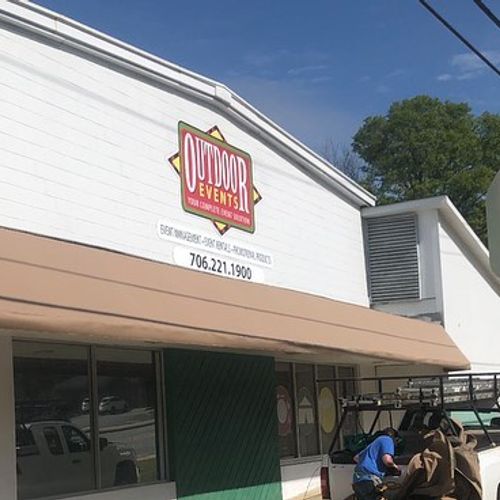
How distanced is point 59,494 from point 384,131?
36750 mm

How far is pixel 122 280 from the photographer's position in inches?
353

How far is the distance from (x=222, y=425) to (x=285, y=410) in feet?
7.69

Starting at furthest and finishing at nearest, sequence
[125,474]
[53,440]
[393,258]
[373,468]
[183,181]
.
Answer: [393,258] < [183,181] < [125,474] < [53,440] < [373,468]

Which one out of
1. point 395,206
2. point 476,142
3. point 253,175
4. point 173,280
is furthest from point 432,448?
point 476,142

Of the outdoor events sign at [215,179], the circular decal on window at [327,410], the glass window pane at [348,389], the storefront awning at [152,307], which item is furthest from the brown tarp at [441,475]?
the glass window pane at [348,389]

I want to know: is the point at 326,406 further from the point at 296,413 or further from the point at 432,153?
the point at 432,153

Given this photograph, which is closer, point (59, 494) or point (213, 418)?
point (59, 494)

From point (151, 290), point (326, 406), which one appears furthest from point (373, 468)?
point (326, 406)

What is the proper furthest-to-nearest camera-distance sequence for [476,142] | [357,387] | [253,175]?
1. [476,142]
2. [357,387]
3. [253,175]

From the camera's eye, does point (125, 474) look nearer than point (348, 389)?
Yes

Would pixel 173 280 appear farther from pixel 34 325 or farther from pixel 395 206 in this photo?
pixel 395 206

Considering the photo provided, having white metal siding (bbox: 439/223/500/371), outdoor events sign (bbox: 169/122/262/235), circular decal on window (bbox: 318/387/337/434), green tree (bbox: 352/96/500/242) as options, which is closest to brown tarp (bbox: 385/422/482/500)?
outdoor events sign (bbox: 169/122/262/235)

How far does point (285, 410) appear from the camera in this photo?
14805 millimetres

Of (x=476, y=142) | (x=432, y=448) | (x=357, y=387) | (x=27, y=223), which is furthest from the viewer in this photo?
(x=476, y=142)
